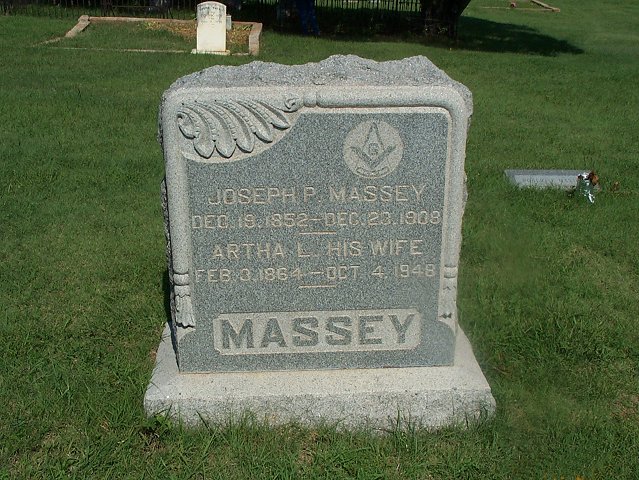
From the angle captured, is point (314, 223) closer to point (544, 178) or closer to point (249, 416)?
point (249, 416)

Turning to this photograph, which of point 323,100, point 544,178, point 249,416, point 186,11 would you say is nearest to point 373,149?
point 323,100

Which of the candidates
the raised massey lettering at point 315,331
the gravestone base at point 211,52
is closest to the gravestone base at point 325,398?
the raised massey lettering at point 315,331

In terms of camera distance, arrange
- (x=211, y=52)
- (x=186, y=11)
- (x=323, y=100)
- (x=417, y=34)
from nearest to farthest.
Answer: (x=323, y=100), (x=211, y=52), (x=417, y=34), (x=186, y=11)

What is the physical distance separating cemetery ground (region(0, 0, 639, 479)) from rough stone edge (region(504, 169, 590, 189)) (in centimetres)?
15

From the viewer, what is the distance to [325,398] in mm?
3535

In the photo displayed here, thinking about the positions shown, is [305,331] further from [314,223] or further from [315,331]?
[314,223]

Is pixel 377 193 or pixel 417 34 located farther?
pixel 417 34

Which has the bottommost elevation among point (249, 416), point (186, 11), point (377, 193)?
point (249, 416)

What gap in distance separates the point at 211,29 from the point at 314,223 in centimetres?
1126

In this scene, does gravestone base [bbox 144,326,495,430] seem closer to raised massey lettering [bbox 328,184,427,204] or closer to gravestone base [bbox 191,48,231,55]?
raised massey lettering [bbox 328,184,427,204]

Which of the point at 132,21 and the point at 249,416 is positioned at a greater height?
the point at 132,21

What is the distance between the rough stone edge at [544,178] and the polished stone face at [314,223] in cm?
360

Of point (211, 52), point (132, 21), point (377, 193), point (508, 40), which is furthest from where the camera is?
point (508, 40)

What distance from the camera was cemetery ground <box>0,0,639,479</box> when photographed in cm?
335
